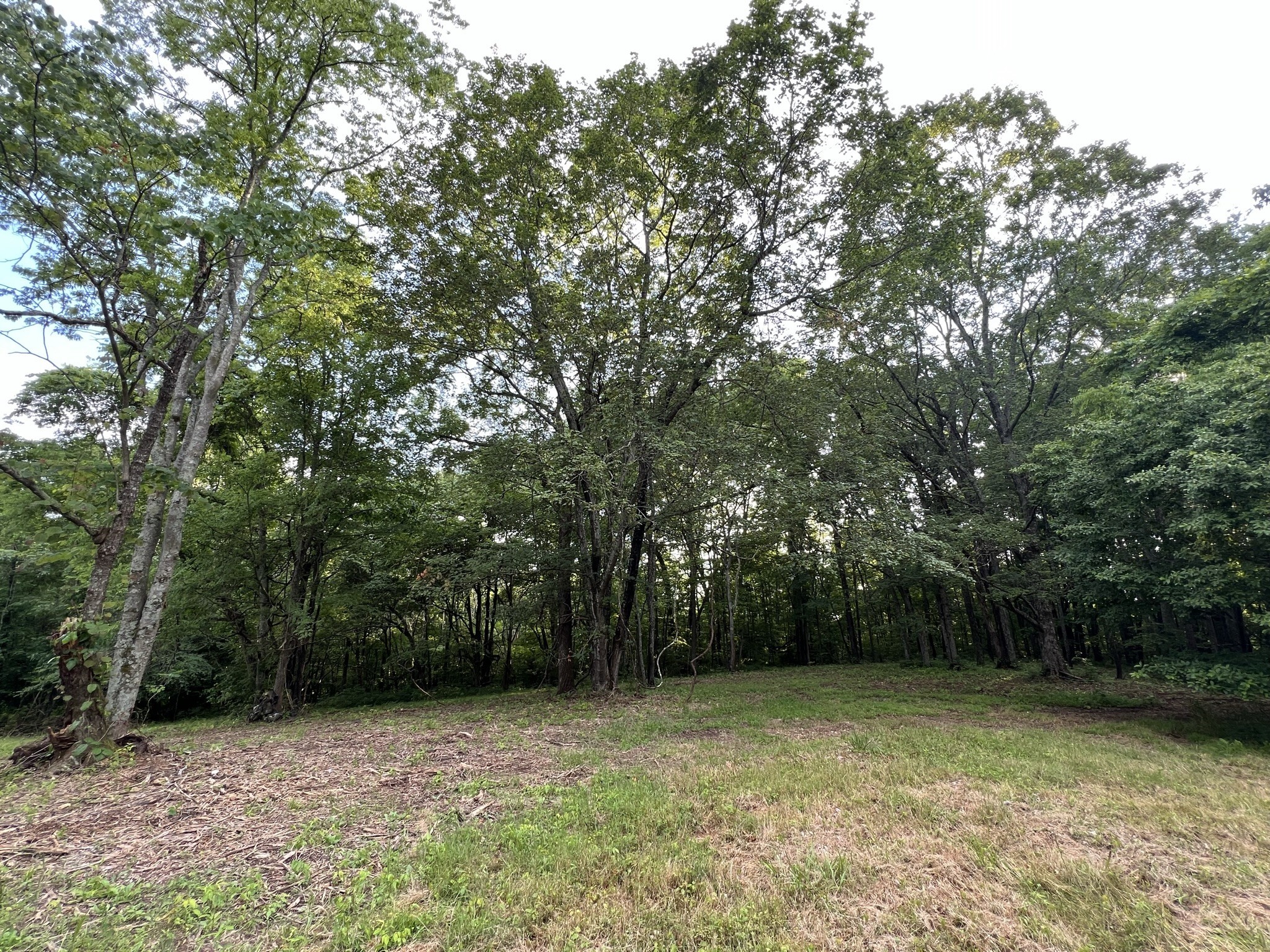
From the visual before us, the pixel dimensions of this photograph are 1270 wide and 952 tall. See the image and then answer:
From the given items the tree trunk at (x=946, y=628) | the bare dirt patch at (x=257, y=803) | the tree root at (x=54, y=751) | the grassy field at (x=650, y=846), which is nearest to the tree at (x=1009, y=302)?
the tree trunk at (x=946, y=628)

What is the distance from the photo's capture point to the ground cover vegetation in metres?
3.56

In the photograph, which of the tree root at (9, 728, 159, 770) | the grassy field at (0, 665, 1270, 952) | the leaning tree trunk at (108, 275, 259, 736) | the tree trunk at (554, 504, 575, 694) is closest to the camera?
the grassy field at (0, 665, 1270, 952)

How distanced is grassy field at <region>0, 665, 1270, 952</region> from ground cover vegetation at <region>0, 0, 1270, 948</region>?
45mm

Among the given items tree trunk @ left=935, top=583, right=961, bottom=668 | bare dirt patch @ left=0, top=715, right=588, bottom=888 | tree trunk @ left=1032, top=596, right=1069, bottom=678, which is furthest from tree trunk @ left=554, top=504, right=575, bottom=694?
tree trunk @ left=935, top=583, right=961, bottom=668

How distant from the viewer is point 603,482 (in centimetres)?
942

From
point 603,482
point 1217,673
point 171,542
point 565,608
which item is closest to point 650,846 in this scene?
point 603,482

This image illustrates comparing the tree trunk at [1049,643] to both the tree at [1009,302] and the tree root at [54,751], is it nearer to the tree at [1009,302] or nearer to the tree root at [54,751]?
the tree at [1009,302]

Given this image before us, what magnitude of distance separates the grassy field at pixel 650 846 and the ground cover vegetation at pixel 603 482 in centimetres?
4

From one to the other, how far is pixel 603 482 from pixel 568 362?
401 cm

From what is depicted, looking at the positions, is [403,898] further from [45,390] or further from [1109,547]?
[45,390]

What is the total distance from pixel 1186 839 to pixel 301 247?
38.9 ft

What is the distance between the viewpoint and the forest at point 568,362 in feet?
22.4

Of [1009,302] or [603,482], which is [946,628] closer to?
[1009,302]

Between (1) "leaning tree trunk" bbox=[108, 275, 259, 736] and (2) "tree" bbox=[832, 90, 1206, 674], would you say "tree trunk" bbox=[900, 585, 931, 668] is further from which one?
(1) "leaning tree trunk" bbox=[108, 275, 259, 736]
